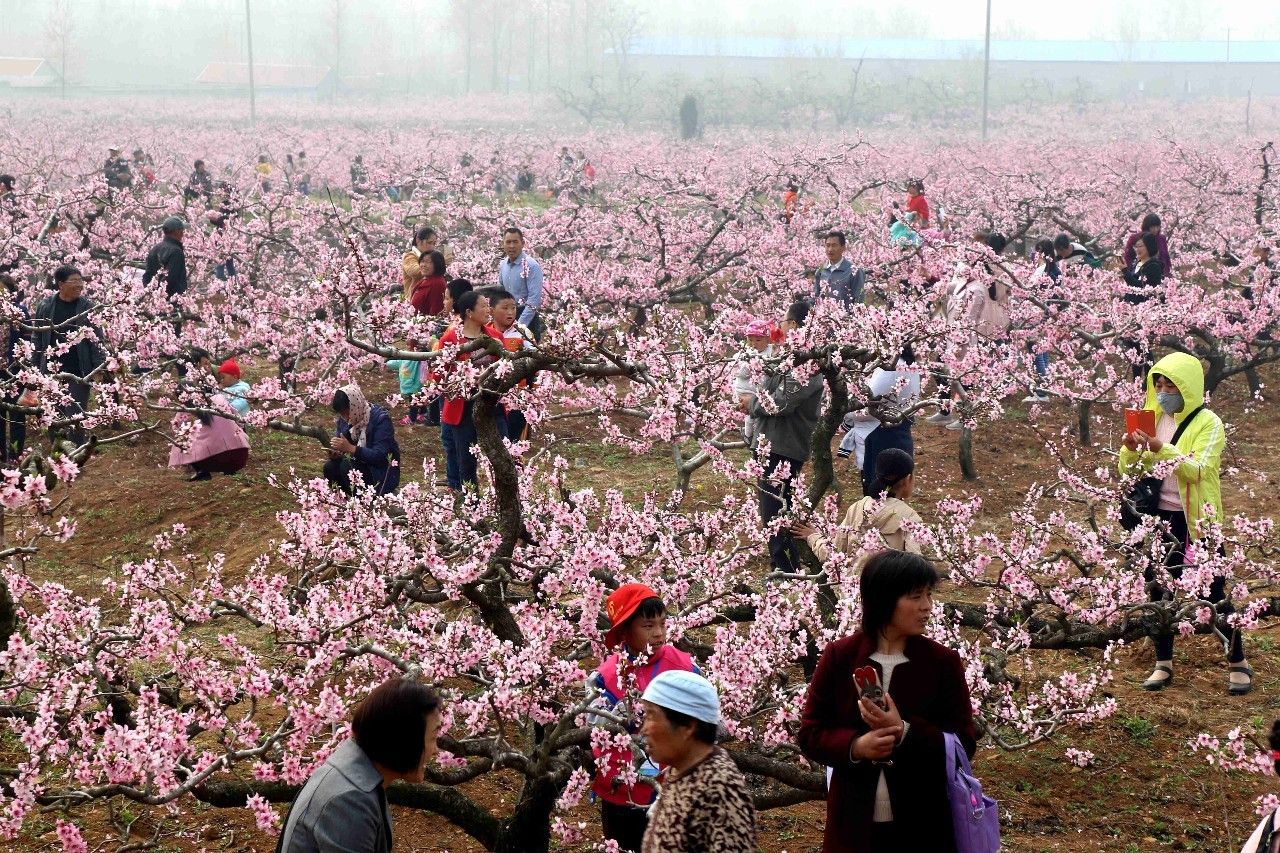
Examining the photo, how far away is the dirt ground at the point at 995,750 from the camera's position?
Answer: 5844 millimetres

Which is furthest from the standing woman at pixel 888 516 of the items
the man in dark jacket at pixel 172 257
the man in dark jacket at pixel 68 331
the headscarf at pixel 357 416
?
the man in dark jacket at pixel 172 257

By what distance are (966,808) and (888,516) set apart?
2.51 m

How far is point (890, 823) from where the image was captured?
348 centimetres

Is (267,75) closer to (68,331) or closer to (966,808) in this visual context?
(68,331)

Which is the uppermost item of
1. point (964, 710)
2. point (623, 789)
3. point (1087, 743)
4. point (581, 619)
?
point (964, 710)

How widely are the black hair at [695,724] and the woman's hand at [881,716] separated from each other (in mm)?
418

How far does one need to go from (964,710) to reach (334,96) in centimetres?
7955

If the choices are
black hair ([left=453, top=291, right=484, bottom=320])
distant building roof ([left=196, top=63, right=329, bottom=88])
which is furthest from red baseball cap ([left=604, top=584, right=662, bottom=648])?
distant building roof ([left=196, top=63, right=329, bottom=88])

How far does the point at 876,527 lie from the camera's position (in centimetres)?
596

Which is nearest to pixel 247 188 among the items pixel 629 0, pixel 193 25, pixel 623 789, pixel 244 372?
pixel 244 372

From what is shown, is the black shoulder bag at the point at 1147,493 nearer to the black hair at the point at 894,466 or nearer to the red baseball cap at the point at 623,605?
the black hair at the point at 894,466

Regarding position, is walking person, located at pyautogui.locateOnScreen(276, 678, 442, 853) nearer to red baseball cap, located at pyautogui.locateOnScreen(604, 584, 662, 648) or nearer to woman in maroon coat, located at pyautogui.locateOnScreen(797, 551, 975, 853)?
woman in maroon coat, located at pyautogui.locateOnScreen(797, 551, 975, 853)

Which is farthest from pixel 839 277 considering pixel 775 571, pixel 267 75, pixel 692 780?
pixel 267 75

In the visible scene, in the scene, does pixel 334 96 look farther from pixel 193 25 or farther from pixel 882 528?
pixel 882 528
